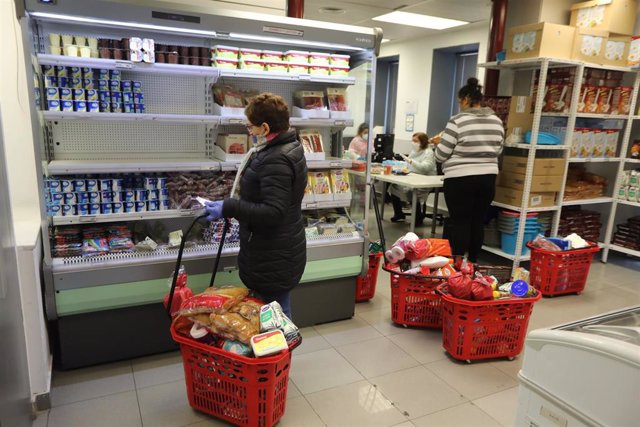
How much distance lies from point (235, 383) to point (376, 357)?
48.3 inches

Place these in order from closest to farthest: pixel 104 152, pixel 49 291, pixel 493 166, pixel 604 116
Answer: pixel 49 291 → pixel 104 152 → pixel 493 166 → pixel 604 116

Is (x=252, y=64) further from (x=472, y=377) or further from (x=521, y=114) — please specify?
(x=521, y=114)

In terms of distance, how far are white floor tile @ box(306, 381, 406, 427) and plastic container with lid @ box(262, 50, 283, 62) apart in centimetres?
220

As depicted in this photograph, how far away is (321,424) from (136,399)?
3.52 feet

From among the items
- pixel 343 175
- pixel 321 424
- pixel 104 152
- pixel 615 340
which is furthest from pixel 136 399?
pixel 615 340

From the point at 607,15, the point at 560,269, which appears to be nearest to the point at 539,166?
the point at 560,269

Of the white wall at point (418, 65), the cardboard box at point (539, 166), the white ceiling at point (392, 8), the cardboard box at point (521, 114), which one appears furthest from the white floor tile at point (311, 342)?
the white wall at point (418, 65)

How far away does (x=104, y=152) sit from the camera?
3084 mm

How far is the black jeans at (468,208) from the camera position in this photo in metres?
4.47

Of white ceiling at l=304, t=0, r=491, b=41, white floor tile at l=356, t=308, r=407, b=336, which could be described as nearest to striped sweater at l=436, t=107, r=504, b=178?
white floor tile at l=356, t=308, r=407, b=336

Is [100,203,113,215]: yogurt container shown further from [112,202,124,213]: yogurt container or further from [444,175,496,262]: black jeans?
[444,175,496,262]: black jeans

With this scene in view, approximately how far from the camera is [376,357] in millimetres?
3232

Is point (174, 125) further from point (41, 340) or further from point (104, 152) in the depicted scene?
point (41, 340)

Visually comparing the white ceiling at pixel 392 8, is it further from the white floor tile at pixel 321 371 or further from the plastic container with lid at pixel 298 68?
the white floor tile at pixel 321 371
